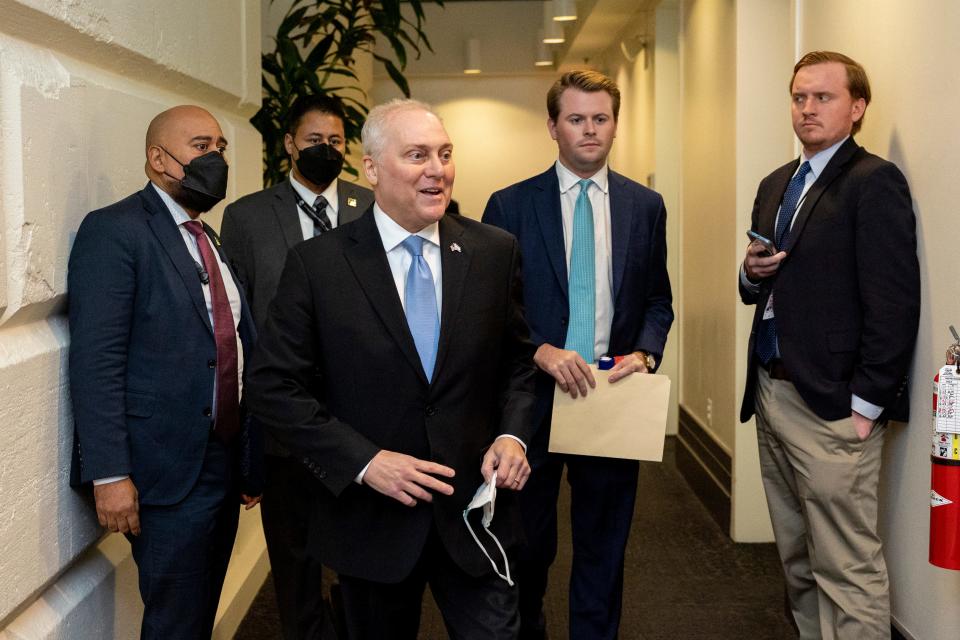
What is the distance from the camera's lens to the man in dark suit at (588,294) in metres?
2.92

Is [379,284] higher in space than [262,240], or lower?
lower

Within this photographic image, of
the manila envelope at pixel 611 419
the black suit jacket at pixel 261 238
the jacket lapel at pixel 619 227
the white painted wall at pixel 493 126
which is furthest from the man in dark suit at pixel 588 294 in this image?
the white painted wall at pixel 493 126

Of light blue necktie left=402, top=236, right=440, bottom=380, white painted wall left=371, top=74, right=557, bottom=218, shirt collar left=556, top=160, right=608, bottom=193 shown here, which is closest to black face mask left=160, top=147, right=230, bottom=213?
light blue necktie left=402, top=236, right=440, bottom=380

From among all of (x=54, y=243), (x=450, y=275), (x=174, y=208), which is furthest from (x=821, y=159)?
(x=54, y=243)

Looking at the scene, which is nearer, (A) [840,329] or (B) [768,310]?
(A) [840,329]

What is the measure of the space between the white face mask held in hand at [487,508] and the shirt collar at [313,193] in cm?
142

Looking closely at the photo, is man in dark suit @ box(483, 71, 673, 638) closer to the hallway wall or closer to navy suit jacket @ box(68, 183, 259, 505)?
the hallway wall

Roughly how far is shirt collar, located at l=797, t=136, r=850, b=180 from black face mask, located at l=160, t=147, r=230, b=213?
1605 millimetres

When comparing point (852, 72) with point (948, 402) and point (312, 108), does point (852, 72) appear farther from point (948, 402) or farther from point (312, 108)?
point (312, 108)

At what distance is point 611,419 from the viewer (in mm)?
2791

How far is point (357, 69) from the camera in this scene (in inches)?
333

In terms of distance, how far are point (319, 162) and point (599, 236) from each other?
2.91 feet

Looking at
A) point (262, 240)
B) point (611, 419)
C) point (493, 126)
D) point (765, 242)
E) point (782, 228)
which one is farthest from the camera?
point (493, 126)

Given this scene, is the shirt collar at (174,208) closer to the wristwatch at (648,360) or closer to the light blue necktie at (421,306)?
the light blue necktie at (421,306)
